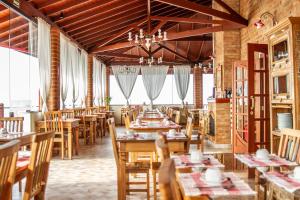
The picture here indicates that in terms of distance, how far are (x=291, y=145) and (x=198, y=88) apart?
15156 millimetres

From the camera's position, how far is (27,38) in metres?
8.22

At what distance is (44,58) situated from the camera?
28.4 ft

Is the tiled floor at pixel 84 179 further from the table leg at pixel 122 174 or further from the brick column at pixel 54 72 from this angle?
the brick column at pixel 54 72

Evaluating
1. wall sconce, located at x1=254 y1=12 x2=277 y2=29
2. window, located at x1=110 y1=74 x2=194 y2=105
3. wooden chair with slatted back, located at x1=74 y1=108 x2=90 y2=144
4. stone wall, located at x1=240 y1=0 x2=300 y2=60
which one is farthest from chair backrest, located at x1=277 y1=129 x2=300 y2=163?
window, located at x1=110 y1=74 x2=194 y2=105

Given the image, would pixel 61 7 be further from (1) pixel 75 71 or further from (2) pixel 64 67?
(1) pixel 75 71

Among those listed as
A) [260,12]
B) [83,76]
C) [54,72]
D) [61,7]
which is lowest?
[54,72]

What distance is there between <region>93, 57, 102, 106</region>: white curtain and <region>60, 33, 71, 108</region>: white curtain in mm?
4280

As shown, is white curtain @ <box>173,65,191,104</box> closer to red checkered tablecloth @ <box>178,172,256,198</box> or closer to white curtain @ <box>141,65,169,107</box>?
white curtain @ <box>141,65,169,107</box>

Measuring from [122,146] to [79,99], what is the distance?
8865 millimetres

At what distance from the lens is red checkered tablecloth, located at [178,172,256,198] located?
1904 millimetres

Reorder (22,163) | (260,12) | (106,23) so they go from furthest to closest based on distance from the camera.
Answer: (106,23)
(260,12)
(22,163)

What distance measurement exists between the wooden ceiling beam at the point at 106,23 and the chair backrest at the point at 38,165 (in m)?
8.34

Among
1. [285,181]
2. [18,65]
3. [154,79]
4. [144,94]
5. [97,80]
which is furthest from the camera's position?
[144,94]

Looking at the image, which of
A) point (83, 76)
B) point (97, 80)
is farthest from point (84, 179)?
point (97, 80)
